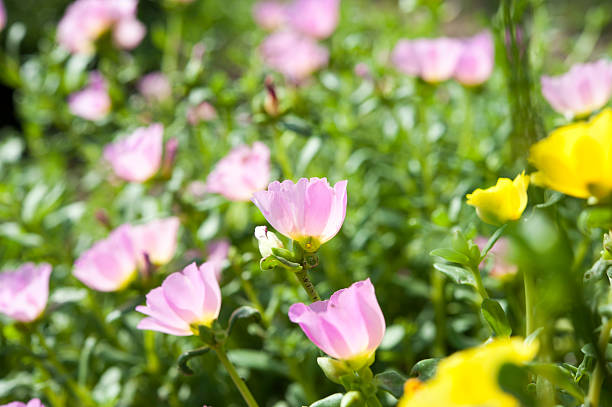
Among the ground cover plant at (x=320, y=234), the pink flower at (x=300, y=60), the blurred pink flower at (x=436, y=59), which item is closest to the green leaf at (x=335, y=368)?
the ground cover plant at (x=320, y=234)

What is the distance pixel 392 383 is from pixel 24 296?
59cm

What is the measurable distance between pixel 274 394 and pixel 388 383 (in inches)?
29.7

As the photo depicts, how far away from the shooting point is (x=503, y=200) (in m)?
0.54

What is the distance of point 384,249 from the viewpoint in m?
1.31

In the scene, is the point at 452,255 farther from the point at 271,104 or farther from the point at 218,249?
the point at 218,249

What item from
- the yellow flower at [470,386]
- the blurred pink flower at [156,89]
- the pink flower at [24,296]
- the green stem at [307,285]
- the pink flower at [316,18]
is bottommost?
the blurred pink flower at [156,89]

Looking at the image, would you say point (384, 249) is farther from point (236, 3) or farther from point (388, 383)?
point (236, 3)

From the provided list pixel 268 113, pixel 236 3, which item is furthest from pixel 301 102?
pixel 236 3

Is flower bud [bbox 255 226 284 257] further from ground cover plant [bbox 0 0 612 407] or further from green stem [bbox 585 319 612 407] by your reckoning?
green stem [bbox 585 319 612 407]

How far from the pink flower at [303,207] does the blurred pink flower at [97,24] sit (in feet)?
3.72

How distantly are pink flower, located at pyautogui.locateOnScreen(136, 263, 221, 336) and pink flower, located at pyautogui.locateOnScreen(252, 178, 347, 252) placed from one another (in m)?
0.09

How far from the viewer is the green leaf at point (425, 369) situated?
20.7 inches

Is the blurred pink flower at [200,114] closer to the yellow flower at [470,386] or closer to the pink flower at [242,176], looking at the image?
the pink flower at [242,176]

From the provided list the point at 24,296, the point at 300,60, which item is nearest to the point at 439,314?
the point at 24,296
